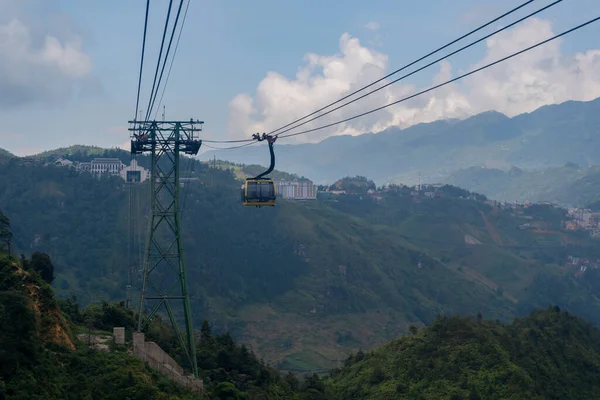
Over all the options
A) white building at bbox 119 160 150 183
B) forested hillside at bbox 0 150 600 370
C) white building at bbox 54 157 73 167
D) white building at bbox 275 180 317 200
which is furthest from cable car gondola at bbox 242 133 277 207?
white building at bbox 275 180 317 200

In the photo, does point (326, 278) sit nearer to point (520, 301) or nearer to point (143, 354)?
point (520, 301)

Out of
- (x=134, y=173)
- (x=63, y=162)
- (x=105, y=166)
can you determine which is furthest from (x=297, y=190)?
(x=63, y=162)

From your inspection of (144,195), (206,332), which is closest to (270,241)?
(144,195)

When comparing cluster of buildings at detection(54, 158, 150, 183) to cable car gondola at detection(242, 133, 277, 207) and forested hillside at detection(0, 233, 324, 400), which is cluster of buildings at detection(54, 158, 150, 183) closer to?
forested hillside at detection(0, 233, 324, 400)

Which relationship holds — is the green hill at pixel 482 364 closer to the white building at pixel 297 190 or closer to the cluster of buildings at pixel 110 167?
the cluster of buildings at pixel 110 167

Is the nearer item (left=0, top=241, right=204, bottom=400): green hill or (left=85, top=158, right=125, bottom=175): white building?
(left=0, top=241, right=204, bottom=400): green hill

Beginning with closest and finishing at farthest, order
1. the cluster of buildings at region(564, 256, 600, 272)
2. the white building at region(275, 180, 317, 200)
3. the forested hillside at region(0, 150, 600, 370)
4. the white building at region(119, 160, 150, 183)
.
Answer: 1. the forested hillside at region(0, 150, 600, 370)
2. the white building at region(119, 160, 150, 183)
3. the cluster of buildings at region(564, 256, 600, 272)
4. the white building at region(275, 180, 317, 200)
